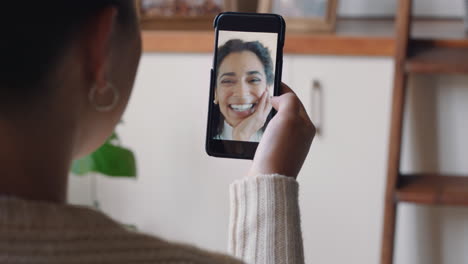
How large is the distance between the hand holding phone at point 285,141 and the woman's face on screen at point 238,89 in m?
0.02

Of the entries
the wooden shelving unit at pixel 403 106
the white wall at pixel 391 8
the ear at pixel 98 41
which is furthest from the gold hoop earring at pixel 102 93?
the white wall at pixel 391 8

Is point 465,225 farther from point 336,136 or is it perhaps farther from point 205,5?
point 205,5

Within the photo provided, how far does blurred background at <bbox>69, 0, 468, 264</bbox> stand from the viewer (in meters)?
1.38

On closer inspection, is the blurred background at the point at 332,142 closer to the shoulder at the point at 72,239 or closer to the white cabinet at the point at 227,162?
the white cabinet at the point at 227,162

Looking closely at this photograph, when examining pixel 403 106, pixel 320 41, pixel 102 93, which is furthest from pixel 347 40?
pixel 102 93

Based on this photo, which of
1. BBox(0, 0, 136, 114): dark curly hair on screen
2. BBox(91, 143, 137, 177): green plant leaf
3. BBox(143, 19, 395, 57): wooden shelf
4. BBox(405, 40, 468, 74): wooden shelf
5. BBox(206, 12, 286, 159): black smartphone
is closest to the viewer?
BBox(0, 0, 136, 114): dark curly hair on screen

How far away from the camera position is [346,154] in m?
1.42

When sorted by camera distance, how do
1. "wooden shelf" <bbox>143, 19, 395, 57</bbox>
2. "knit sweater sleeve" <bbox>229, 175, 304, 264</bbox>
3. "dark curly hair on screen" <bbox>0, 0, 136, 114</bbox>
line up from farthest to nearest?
"wooden shelf" <bbox>143, 19, 395, 57</bbox>, "knit sweater sleeve" <bbox>229, 175, 304, 264</bbox>, "dark curly hair on screen" <bbox>0, 0, 136, 114</bbox>

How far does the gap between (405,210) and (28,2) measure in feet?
3.78

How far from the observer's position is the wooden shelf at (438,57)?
1.25 metres

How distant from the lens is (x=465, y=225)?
142 cm

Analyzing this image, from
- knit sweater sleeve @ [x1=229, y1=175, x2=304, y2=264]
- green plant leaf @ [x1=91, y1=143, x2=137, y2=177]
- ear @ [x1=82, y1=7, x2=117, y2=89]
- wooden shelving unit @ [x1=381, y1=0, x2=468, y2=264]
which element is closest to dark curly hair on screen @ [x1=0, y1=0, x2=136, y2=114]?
ear @ [x1=82, y1=7, x2=117, y2=89]

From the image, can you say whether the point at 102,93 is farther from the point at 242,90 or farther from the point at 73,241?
the point at 242,90

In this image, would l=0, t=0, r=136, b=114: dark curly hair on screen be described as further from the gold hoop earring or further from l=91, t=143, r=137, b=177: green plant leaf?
l=91, t=143, r=137, b=177: green plant leaf
